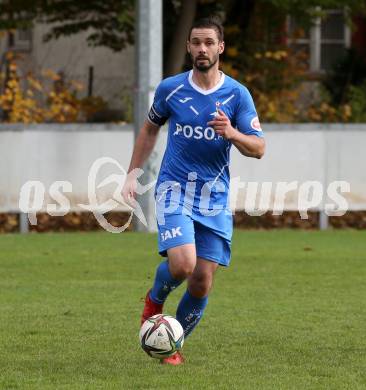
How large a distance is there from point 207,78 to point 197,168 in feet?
1.83

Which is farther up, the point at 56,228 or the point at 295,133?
the point at 295,133

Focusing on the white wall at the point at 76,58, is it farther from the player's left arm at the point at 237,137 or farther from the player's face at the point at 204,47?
the player's left arm at the point at 237,137

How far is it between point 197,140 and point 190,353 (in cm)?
145

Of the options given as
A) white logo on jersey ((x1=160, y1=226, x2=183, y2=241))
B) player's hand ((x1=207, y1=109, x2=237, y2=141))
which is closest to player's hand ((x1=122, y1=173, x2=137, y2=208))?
white logo on jersey ((x1=160, y1=226, x2=183, y2=241))

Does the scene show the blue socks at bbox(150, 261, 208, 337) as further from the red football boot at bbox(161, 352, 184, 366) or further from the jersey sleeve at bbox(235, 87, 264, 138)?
the jersey sleeve at bbox(235, 87, 264, 138)

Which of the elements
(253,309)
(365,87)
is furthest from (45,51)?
(253,309)

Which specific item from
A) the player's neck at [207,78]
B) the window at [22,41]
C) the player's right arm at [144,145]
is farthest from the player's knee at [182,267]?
the window at [22,41]

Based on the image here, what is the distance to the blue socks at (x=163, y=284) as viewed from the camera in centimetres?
834

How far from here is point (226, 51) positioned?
25.8 metres

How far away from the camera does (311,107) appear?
2378 cm

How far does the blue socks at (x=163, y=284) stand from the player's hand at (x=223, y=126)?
3.44 feet

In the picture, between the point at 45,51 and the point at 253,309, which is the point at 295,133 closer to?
the point at 253,309

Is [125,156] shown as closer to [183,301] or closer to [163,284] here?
[183,301]

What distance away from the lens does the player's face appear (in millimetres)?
8078
